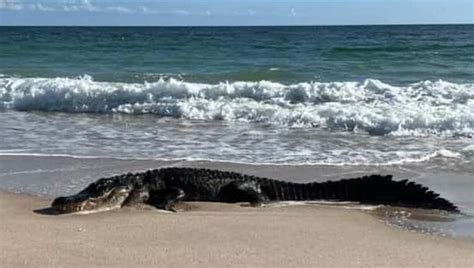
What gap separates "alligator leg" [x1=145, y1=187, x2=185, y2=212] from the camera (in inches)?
254

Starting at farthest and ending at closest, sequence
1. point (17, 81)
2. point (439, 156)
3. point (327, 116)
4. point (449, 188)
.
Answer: point (17, 81), point (327, 116), point (439, 156), point (449, 188)

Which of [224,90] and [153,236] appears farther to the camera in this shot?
[224,90]

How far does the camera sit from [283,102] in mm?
15102

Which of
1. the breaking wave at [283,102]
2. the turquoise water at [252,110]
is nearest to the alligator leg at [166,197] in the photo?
the turquoise water at [252,110]

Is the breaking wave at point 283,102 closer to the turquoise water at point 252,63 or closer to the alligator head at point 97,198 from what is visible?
the turquoise water at point 252,63

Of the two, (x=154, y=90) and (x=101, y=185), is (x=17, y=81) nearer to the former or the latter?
(x=154, y=90)

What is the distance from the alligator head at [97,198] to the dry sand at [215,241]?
0.11 meters

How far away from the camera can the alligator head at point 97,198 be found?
19.0ft

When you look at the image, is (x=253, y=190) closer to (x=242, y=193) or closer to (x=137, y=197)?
(x=242, y=193)

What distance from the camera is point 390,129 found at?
11.3m

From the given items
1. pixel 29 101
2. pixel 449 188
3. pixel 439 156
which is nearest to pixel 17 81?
pixel 29 101

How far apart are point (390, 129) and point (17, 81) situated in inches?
427

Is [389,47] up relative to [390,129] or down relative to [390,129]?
up

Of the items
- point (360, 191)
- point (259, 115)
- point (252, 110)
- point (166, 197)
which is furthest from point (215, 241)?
point (252, 110)
